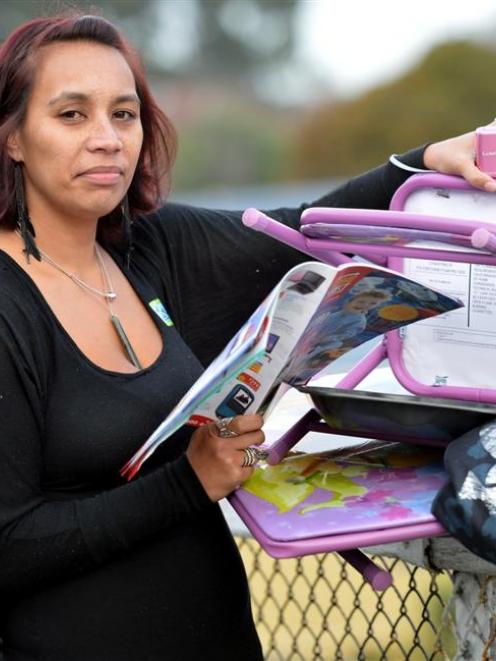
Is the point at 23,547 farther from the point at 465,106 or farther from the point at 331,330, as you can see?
the point at 465,106

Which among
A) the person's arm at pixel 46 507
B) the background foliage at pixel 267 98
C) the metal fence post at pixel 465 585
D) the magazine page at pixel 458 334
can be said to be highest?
the magazine page at pixel 458 334

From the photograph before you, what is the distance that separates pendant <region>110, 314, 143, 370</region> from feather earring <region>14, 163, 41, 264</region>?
0.15m

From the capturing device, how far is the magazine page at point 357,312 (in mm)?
1534

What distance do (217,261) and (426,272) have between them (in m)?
0.60

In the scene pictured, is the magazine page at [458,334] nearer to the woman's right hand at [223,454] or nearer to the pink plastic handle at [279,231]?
the pink plastic handle at [279,231]

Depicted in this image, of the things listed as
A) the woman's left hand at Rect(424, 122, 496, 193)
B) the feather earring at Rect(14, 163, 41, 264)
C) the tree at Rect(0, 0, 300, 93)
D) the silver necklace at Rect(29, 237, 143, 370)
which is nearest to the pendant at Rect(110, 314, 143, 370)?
the silver necklace at Rect(29, 237, 143, 370)

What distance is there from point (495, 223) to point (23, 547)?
2.54ft

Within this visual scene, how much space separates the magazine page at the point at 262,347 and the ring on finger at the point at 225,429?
0.21 ft

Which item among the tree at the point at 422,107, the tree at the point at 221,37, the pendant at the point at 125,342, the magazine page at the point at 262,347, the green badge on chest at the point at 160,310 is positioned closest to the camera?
the magazine page at the point at 262,347

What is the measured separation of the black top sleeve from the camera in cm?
220


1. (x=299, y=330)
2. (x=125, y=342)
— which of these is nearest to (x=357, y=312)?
(x=299, y=330)

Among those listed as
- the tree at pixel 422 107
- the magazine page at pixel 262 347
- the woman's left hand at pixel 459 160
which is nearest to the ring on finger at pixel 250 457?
the magazine page at pixel 262 347

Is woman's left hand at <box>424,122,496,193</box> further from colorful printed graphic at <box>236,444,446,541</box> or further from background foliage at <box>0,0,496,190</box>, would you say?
background foliage at <box>0,0,496,190</box>

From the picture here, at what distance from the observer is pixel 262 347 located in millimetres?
1407
